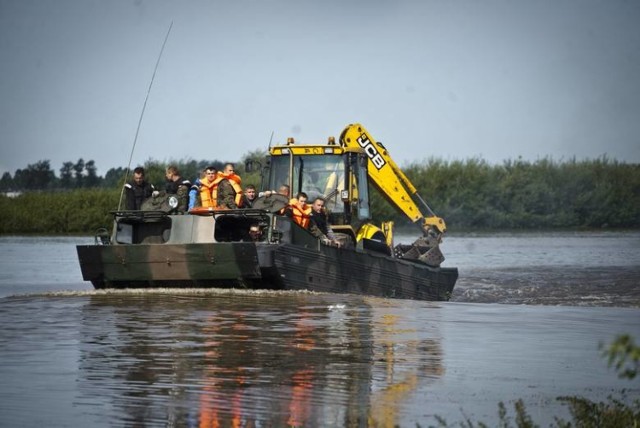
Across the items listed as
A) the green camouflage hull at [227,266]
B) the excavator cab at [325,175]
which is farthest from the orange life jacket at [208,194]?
the excavator cab at [325,175]

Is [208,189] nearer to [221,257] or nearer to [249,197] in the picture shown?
[249,197]

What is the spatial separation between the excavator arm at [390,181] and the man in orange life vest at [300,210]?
11.5 ft

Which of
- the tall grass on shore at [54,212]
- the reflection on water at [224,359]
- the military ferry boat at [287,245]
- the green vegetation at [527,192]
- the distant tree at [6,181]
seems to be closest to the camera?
the reflection on water at [224,359]

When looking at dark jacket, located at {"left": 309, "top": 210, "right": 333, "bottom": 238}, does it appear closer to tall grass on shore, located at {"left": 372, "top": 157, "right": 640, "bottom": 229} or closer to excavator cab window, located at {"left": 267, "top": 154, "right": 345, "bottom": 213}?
excavator cab window, located at {"left": 267, "top": 154, "right": 345, "bottom": 213}

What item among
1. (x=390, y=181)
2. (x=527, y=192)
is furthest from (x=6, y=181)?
(x=390, y=181)

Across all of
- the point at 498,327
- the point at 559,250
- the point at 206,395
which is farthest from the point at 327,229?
the point at 559,250

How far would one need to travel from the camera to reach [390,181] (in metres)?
26.4

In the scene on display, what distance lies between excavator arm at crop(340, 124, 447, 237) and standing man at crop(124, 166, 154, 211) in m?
4.50

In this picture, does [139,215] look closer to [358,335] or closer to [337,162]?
[337,162]

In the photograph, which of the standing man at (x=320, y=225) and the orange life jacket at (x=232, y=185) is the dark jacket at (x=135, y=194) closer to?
the orange life jacket at (x=232, y=185)

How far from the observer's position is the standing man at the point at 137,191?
74.0 ft

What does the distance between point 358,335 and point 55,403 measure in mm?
5609

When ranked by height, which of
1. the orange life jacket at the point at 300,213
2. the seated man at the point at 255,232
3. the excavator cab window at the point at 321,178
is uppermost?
the excavator cab window at the point at 321,178

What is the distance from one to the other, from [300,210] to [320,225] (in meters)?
0.44
